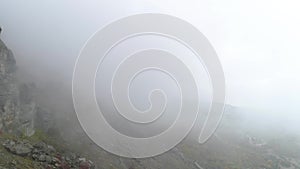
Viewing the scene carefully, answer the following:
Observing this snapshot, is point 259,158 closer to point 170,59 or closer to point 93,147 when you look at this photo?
point 93,147

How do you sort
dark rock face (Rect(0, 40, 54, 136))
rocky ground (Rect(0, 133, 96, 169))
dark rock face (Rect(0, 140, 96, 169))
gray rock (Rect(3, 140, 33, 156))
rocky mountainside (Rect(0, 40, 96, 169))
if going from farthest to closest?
1. dark rock face (Rect(0, 40, 54, 136))
2. dark rock face (Rect(0, 140, 96, 169))
3. gray rock (Rect(3, 140, 33, 156))
4. rocky mountainside (Rect(0, 40, 96, 169))
5. rocky ground (Rect(0, 133, 96, 169))

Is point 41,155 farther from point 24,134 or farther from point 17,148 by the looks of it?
point 24,134

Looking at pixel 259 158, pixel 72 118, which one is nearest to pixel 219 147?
pixel 259 158

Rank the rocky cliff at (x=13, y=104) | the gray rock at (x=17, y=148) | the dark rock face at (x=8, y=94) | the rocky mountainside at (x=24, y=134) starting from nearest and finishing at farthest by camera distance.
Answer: the rocky mountainside at (x=24, y=134)
the gray rock at (x=17, y=148)
the dark rock face at (x=8, y=94)
the rocky cliff at (x=13, y=104)

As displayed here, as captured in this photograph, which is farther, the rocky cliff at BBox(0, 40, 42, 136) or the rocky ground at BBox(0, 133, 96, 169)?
the rocky cliff at BBox(0, 40, 42, 136)

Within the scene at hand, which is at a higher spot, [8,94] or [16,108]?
[8,94]

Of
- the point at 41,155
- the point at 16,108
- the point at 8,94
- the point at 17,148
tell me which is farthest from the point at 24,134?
the point at 17,148

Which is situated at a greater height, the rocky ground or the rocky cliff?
the rocky cliff

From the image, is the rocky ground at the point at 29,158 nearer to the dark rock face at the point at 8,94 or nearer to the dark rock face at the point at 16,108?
the dark rock face at the point at 8,94

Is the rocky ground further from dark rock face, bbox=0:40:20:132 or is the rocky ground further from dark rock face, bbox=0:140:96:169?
dark rock face, bbox=0:40:20:132

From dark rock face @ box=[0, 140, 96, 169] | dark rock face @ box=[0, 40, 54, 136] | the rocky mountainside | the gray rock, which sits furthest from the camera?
dark rock face @ box=[0, 40, 54, 136]

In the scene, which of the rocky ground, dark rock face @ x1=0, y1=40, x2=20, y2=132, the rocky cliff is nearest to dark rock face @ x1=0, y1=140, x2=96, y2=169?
the rocky ground

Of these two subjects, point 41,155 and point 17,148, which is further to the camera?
point 41,155

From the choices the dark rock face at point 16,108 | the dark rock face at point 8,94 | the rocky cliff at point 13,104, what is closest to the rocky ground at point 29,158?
the dark rock face at point 8,94
